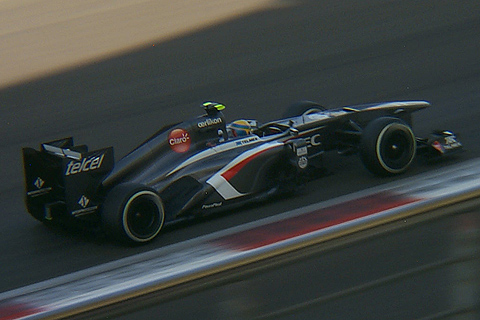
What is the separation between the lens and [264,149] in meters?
6.57

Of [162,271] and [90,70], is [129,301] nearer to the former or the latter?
[162,271]

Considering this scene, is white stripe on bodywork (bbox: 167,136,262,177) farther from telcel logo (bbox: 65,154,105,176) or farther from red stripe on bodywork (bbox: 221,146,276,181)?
telcel logo (bbox: 65,154,105,176)

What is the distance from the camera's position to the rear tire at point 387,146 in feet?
22.0

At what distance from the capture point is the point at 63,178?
19.6 ft

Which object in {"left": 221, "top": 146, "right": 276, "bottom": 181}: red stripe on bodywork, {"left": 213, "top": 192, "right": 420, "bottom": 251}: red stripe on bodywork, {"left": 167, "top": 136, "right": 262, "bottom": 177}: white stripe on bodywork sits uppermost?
{"left": 213, "top": 192, "right": 420, "bottom": 251}: red stripe on bodywork

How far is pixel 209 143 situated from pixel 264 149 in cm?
46

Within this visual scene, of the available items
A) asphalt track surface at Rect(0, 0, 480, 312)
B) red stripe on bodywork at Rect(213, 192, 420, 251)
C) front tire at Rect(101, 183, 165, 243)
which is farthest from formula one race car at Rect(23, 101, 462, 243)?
red stripe on bodywork at Rect(213, 192, 420, 251)

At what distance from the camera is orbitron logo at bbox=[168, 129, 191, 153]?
6508 millimetres

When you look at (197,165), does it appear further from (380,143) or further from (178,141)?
(380,143)

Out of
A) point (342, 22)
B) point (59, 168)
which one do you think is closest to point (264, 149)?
point (59, 168)

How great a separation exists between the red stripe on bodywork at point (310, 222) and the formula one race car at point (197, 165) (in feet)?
12.9

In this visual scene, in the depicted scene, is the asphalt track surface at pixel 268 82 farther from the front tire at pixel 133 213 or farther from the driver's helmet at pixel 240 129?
the driver's helmet at pixel 240 129

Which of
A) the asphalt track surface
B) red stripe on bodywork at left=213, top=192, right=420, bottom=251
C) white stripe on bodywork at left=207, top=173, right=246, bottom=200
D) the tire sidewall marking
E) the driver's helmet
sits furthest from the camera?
the asphalt track surface

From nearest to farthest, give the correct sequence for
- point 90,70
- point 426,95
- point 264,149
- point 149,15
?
point 264,149, point 426,95, point 90,70, point 149,15
